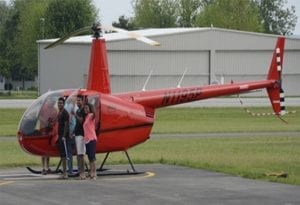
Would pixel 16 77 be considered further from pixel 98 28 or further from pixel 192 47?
pixel 98 28

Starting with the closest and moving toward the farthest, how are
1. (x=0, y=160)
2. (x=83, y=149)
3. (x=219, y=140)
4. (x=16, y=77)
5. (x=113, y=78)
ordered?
(x=83, y=149), (x=0, y=160), (x=219, y=140), (x=113, y=78), (x=16, y=77)

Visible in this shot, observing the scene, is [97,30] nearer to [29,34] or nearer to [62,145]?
[62,145]

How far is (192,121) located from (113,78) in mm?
29963

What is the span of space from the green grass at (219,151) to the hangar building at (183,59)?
3128cm

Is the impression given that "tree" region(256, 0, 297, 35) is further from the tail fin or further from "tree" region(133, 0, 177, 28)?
the tail fin

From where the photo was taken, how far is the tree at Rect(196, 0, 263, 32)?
10900 cm

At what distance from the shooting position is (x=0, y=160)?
23.1 m

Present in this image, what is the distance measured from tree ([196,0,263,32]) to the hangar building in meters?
31.8

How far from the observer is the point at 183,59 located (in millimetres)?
74938

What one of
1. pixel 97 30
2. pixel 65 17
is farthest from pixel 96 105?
pixel 65 17

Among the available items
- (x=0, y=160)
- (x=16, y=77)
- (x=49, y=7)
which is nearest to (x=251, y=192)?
(x=0, y=160)

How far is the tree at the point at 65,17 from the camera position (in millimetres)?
102438

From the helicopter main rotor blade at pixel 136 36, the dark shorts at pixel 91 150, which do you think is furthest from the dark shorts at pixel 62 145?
the helicopter main rotor blade at pixel 136 36

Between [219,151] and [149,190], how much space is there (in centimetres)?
1003
